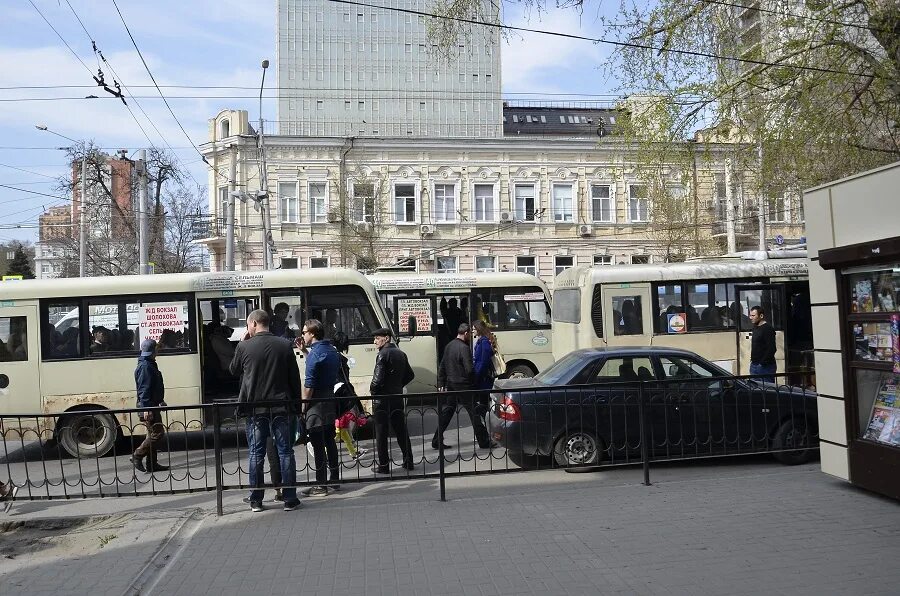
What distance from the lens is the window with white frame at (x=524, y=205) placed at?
127 feet

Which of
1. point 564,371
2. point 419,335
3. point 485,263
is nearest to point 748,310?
point 419,335

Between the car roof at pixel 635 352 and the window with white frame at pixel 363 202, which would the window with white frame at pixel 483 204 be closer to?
the window with white frame at pixel 363 202

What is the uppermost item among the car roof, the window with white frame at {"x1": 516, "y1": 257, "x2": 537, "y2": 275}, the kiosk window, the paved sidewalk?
the window with white frame at {"x1": 516, "y1": 257, "x2": 537, "y2": 275}

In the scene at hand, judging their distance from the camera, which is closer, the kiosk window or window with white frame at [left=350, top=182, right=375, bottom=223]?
the kiosk window

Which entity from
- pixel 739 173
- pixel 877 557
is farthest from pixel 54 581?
pixel 739 173

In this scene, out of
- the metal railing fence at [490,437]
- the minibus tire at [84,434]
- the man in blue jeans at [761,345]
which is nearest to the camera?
the metal railing fence at [490,437]

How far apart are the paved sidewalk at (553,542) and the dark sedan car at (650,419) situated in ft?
1.28

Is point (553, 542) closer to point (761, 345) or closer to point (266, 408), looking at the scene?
point (266, 408)

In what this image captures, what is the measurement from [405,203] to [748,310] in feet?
78.9

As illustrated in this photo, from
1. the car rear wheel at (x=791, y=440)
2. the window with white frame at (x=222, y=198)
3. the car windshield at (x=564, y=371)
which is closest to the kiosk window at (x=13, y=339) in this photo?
the car windshield at (x=564, y=371)

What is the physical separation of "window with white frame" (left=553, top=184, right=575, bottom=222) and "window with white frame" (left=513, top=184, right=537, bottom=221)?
118cm

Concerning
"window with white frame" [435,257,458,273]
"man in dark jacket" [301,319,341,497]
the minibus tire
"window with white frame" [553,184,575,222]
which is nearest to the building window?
"window with white frame" [553,184,575,222]

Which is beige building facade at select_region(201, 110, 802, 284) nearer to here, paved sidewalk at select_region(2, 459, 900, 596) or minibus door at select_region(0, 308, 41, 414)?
minibus door at select_region(0, 308, 41, 414)

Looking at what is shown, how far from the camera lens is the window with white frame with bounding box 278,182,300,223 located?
122 ft
